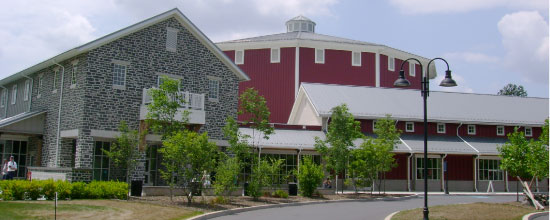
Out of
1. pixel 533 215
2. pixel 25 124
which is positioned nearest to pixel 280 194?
pixel 533 215

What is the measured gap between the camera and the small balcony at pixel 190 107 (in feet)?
90.0

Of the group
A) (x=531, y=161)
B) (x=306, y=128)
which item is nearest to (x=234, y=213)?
(x=531, y=161)

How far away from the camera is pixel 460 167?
1531 inches

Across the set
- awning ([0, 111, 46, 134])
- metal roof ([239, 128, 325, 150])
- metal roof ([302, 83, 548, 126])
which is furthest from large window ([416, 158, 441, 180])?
awning ([0, 111, 46, 134])

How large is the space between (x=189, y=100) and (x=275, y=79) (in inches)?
695

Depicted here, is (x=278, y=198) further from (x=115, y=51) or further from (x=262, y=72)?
(x=262, y=72)

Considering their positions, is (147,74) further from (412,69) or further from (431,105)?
Result: (412,69)

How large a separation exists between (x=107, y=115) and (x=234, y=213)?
9.87 m

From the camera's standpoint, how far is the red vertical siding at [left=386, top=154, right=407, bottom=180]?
3721 centimetres

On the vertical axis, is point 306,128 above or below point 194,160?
above

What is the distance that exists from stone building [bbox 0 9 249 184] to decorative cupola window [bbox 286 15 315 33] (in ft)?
79.8

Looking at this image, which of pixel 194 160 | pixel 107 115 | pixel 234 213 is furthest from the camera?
pixel 107 115

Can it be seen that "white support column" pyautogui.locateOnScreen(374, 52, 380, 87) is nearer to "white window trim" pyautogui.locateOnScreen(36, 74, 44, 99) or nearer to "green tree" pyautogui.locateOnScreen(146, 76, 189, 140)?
"green tree" pyautogui.locateOnScreen(146, 76, 189, 140)

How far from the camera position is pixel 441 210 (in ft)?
68.5
